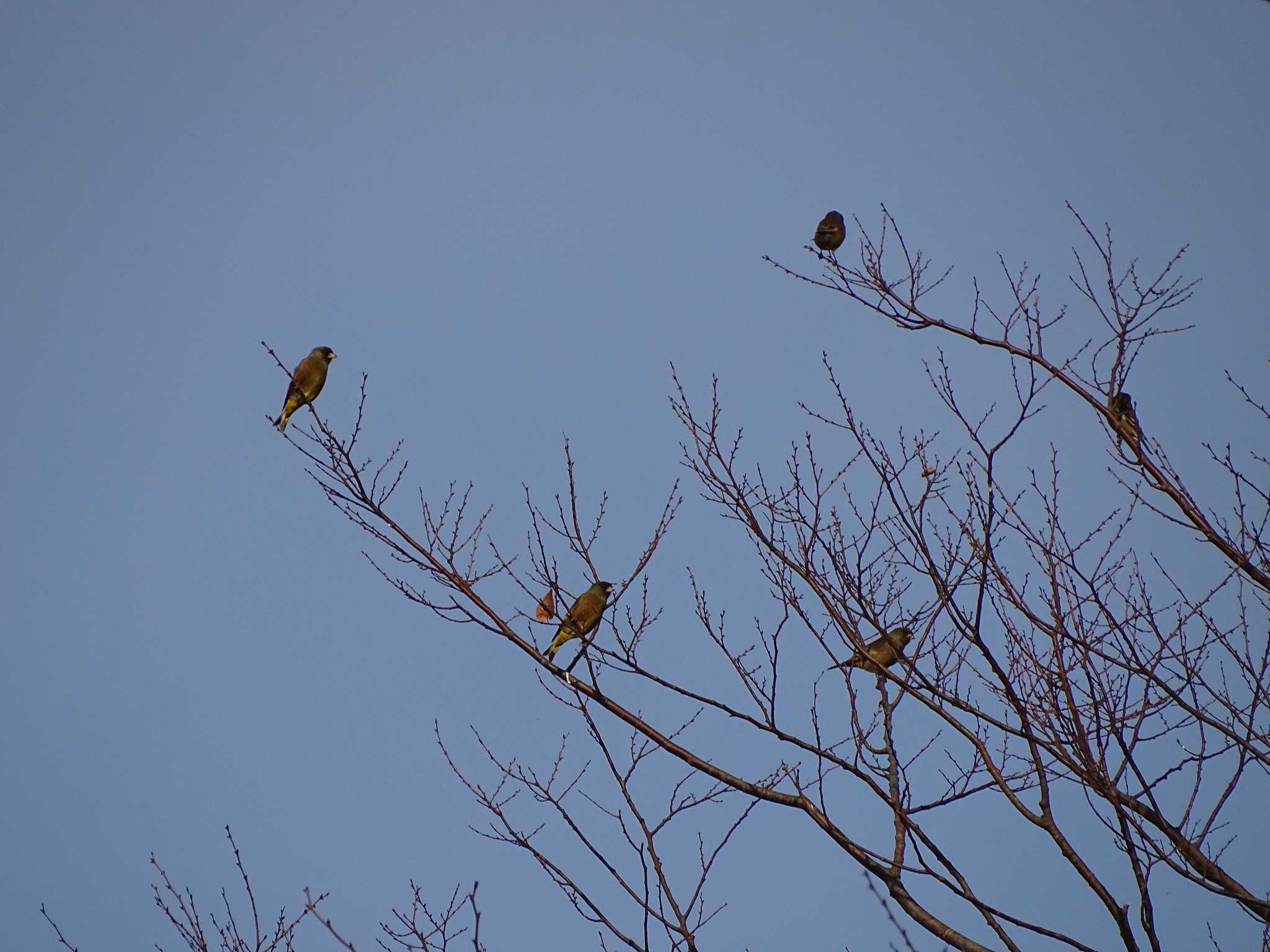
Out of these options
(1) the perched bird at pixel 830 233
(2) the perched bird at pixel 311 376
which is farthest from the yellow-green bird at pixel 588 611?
(1) the perched bird at pixel 830 233

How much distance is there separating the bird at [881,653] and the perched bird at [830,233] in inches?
241

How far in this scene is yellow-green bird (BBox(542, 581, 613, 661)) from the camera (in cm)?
492

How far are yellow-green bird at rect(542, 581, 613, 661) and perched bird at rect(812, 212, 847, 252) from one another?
5468 millimetres

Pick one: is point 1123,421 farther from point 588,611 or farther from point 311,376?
point 311,376

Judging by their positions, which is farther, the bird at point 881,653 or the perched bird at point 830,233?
the perched bird at point 830,233

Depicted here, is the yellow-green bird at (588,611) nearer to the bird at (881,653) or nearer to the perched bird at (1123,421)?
the bird at (881,653)

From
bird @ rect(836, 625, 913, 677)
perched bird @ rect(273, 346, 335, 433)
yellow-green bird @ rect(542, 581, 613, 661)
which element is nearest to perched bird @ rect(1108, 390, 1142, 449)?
bird @ rect(836, 625, 913, 677)

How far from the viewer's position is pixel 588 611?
640cm

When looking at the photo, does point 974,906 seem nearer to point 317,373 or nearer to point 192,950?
point 192,950

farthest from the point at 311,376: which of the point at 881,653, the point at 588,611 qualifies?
the point at 881,653

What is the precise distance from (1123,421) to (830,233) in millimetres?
7173

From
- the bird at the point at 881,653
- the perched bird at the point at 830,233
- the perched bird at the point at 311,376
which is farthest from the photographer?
the perched bird at the point at 830,233

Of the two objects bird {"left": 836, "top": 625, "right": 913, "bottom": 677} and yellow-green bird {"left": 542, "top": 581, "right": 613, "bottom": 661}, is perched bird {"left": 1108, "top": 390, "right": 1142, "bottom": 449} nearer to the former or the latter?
bird {"left": 836, "top": 625, "right": 913, "bottom": 677}

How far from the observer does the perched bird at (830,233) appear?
1096cm
